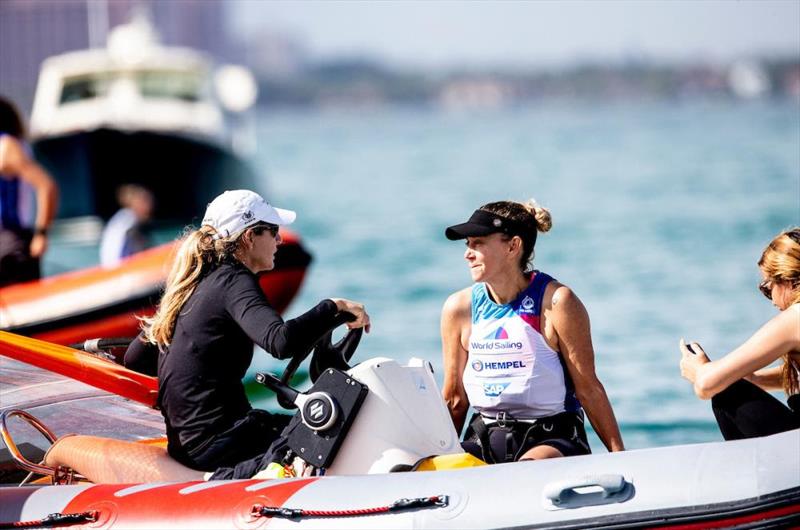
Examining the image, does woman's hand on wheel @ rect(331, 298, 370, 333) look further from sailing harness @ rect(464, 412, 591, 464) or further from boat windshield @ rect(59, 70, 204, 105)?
boat windshield @ rect(59, 70, 204, 105)

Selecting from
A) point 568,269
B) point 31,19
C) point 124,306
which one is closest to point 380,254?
point 568,269

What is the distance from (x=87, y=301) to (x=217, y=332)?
169 inches

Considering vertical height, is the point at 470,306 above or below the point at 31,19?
below

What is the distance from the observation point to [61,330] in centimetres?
761

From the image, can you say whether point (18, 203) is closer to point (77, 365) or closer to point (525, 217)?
point (77, 365)

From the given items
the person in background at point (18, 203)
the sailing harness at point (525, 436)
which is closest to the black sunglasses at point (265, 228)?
the sailing harness at point (525, 436)

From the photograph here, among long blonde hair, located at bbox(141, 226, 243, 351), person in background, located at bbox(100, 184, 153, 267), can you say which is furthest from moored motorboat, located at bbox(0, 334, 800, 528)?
person in background, located at bbox(100, 184, 153, 267)

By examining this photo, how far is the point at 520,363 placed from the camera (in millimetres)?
3729

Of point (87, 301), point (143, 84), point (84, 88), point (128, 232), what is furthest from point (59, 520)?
point (84, 88)

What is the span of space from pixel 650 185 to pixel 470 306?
22.8 meters

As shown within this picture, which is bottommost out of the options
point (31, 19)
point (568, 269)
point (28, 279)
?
point (568, 269)

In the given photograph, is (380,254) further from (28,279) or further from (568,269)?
(28,279)

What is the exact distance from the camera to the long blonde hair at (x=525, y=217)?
3764 millimetres

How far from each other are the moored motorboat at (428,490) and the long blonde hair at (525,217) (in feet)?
1.38
